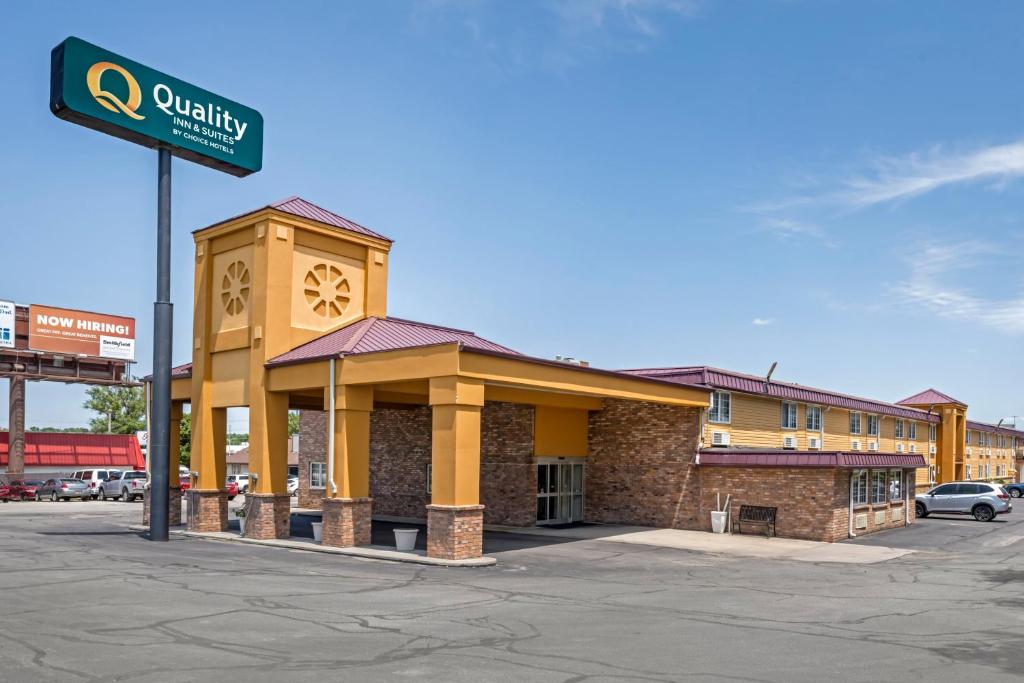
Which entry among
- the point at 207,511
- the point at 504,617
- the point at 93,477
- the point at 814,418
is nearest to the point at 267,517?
the point at 207,511

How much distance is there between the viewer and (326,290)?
2897 centimetres

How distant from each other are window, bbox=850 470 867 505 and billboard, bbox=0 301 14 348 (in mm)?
51667

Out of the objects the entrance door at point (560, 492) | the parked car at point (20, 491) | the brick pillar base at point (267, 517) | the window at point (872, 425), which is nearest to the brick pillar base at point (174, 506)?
the brick pillar base at point (267, 517)

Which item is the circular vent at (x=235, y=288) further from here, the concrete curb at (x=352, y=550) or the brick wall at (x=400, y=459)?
the brick wall at (x=400, y=459)

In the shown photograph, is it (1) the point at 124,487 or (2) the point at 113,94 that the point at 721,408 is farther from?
(1) the point at 124,487

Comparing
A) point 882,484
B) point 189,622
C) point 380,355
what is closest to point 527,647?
point 189,622

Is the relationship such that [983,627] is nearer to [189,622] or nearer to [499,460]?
[189,622]

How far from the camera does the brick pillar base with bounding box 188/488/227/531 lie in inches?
1164

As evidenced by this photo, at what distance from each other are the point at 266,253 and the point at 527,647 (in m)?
18.5

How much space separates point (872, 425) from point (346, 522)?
117ft

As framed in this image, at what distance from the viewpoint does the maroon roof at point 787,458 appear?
2812 cm

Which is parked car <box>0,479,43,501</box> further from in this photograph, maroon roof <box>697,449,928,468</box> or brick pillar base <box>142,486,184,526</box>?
maroon roof <box>697,449,928,468</box>

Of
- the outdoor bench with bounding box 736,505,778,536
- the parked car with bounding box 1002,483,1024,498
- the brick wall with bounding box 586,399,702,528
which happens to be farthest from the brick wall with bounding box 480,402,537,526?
the parked car with bounding box 1002,483,1024,498

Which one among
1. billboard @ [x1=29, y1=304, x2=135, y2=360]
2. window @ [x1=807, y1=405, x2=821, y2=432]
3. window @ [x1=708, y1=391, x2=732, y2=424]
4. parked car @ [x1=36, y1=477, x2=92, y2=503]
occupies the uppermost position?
billboard @ [x1=29, y1=304, x2=135, y2=360]
